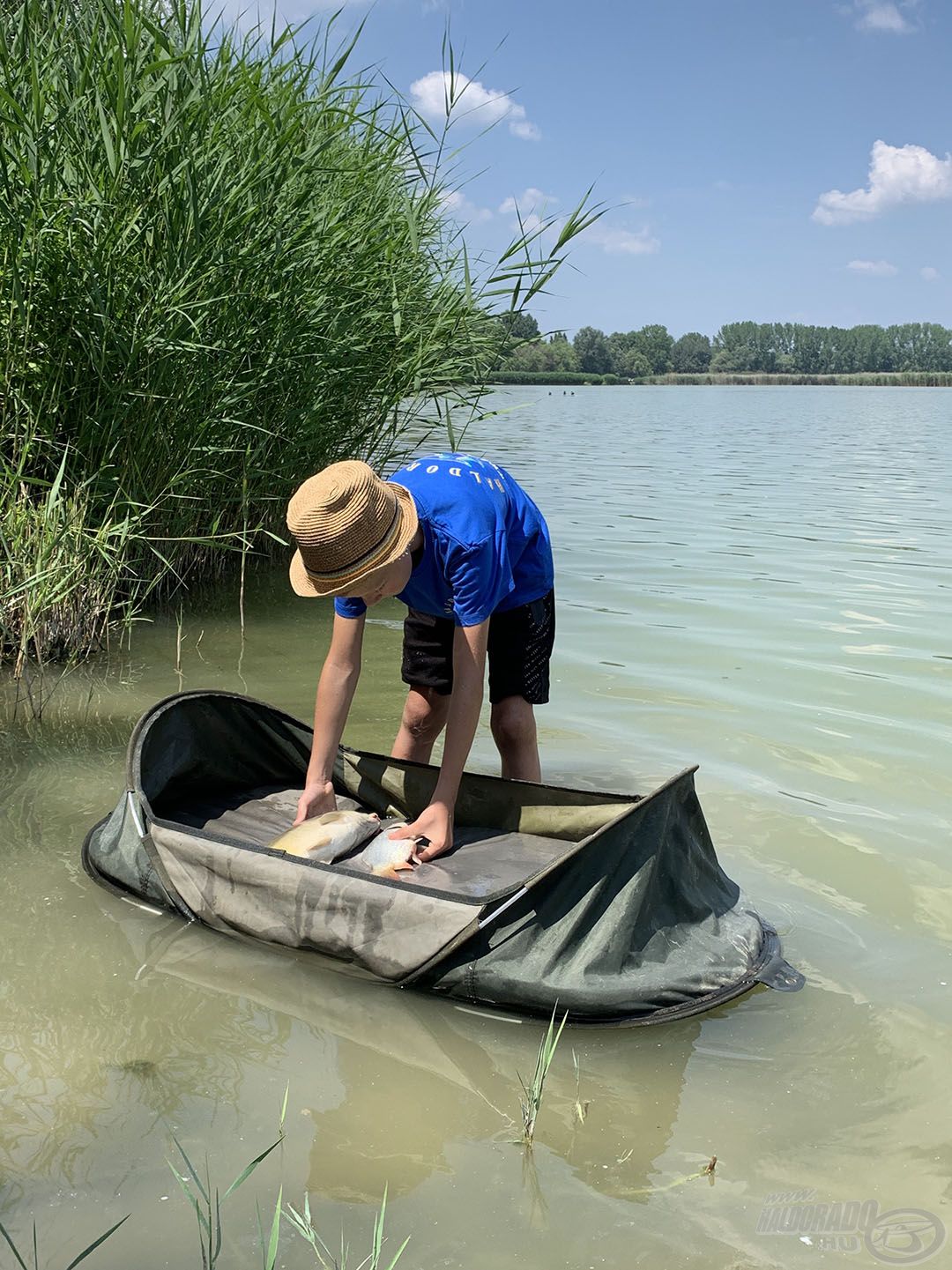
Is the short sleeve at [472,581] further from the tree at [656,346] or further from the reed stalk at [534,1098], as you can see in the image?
the tree at [656,346]

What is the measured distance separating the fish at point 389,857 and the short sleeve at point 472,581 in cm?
66

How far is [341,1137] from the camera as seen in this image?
245cm

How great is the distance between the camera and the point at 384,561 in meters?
3.00

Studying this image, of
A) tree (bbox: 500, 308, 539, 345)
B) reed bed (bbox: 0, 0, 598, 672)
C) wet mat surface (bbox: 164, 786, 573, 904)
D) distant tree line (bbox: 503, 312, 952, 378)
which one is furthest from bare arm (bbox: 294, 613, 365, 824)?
distant tree line (bbox: 503, 312, 952, 378)

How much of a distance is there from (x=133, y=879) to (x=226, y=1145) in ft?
3.88

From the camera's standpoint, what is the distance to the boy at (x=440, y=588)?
302cm

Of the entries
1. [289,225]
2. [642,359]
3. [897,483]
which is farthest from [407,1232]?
[642,359]

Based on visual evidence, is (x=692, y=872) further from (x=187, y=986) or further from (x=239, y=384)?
(x=239, y=384)

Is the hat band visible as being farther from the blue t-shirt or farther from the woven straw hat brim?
the blue t-shirt

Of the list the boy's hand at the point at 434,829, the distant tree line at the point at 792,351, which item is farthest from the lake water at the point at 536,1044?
the distant tree line at the point at 792,351

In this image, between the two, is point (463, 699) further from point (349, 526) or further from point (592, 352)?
point (592, 352)

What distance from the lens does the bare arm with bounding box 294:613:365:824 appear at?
11.2 ft

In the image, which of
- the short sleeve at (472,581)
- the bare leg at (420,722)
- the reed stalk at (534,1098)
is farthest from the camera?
the bare leg at (420,722)

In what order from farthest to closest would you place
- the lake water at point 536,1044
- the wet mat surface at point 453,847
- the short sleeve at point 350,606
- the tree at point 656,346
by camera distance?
the tree at point 656,346 → the short sleeve at point 350,606 → the wet mat surface at point 453,847 → the lake water at point 536,1044
